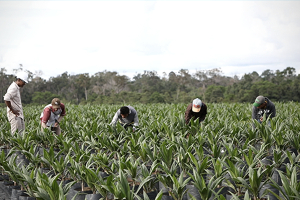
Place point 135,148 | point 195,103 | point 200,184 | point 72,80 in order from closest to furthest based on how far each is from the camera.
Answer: point 200,184
point 135,148
point 195,103
point 72,80

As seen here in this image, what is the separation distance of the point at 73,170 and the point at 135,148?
1181 mm

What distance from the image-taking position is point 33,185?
10.8ft

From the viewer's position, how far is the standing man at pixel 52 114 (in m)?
6.22

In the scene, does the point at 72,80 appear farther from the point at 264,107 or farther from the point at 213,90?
the point at 264,107

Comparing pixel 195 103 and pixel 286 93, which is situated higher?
pixel 195 103

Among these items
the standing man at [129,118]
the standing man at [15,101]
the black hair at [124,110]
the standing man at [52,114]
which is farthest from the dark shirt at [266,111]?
the standing man at [15,101]

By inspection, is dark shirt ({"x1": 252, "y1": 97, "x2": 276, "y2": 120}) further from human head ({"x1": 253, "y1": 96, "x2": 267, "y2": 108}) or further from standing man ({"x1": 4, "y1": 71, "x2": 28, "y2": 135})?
standing man ({"x1": 4, "y1": 71, "x2": 28, "y2": 135})

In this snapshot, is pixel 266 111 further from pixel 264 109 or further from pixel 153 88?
pixel 153 88

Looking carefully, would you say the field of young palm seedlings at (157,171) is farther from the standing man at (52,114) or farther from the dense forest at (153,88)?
the dense forest at (153,88)

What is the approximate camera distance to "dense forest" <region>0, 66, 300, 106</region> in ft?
122

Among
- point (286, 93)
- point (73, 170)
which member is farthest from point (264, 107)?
point (286, 93)

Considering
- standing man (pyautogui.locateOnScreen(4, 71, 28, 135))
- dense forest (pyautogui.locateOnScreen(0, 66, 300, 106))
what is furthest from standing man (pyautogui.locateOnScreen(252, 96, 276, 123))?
dense forest (pyautogui.locateOnScreen(0, 66, 300, 106))

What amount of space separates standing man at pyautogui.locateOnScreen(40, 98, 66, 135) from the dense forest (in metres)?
30.9

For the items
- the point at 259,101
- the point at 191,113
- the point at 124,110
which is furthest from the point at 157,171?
the point at 259,101
